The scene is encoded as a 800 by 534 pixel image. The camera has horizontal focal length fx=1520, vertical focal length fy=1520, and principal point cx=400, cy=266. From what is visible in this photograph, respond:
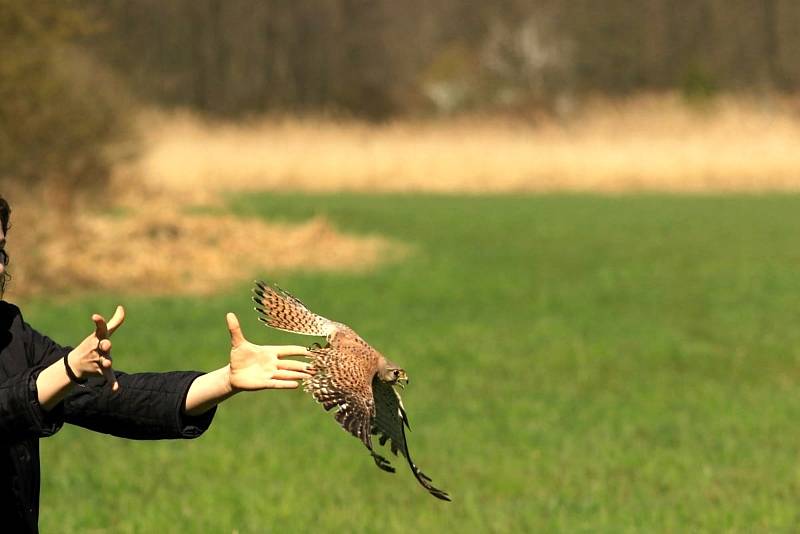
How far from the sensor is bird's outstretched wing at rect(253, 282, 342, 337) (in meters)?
4.24

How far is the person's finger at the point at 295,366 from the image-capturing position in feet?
13.1

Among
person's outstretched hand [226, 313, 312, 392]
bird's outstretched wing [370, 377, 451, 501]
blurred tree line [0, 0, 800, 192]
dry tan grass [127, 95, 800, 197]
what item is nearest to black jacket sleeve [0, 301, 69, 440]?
person's outstretched hand [226, 313, 312, 392]

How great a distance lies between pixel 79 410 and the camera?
4.30m

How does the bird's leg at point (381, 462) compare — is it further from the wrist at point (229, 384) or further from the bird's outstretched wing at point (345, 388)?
the wrist at point (229, 384)

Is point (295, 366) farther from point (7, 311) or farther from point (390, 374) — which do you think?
point (7, 311)

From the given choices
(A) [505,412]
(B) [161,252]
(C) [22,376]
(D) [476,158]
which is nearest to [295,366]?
(C) [22,376]

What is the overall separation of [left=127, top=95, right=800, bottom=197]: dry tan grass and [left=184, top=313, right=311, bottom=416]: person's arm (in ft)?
111

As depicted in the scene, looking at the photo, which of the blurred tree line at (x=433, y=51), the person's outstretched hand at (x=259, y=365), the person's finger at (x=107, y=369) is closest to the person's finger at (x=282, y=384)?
the person's outstretched hand at (x=259, y=365)

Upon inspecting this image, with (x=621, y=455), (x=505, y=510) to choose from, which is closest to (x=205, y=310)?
(x=621, y=455)

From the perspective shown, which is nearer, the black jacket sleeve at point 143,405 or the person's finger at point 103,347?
the person's finger at point 103,347

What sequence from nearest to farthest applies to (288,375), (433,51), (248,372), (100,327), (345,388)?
(100,327) → (345,388) → (288,375) → (248,372) → (433,51)

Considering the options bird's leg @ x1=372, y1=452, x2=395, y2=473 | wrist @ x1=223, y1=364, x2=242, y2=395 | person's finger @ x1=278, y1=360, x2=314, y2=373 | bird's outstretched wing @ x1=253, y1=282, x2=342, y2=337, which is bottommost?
bird's leg @ x1=372, y1=452, x2=395, y2=473

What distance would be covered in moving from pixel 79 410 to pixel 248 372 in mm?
536

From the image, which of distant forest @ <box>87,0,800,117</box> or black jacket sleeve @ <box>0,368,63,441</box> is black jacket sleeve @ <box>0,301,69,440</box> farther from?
distant forest @ <box>87,0,800,117</box>
